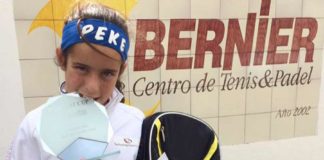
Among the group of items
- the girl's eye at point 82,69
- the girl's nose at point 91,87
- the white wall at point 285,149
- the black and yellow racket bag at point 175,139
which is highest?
the girl's eye at point 82,69

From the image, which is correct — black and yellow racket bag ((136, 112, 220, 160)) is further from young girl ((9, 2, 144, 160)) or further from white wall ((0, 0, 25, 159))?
white wall ((0, 0, 25, 159))

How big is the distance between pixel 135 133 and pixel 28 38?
0.53 metres

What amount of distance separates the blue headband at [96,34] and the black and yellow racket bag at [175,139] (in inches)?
6.1

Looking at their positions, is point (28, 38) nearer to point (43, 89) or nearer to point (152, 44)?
point (43, 89)

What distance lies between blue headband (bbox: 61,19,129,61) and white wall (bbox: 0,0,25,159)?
45cm

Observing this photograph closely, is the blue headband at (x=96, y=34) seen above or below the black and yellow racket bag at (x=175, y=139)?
above

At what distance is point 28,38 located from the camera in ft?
3.02

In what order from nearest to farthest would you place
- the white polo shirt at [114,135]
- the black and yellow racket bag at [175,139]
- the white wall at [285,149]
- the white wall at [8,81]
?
the white polo shirt at [114,135]
the black and yellow racket bag at [175,139]
the white wall at [8,81]
the white wall at [285,149]

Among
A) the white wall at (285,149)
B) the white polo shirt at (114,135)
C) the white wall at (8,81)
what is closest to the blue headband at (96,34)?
the white polo shirt at (114,135)

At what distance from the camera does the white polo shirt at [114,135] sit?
46 cm

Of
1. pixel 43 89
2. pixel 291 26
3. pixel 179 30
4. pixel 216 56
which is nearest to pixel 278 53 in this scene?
pixel 291 26

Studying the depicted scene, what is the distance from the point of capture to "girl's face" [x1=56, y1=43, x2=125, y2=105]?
518 millimetres

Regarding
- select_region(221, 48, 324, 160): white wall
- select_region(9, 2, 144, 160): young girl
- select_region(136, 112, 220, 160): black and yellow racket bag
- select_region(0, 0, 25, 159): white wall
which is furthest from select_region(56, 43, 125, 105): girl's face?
select_region(221, 48, 324, 160): white wall

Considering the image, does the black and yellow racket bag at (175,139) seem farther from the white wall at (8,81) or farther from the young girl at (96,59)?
the white wall at (8,81)
